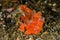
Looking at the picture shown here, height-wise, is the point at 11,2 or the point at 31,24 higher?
the point at 11,2

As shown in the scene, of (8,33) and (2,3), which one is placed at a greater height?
(2,3)

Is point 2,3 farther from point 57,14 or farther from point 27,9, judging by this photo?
point 57,14

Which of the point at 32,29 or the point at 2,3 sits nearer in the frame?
the point at 32,29

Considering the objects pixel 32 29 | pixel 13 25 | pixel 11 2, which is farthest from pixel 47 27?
pixel 11 2

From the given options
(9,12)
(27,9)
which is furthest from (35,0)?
(9,12)

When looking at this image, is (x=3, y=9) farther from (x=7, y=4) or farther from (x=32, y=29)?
(x=32, y=29)

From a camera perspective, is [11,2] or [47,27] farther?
[11,2]
